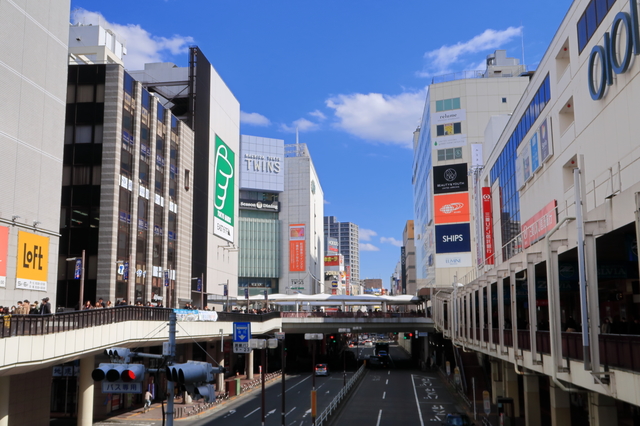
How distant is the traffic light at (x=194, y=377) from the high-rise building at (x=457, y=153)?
7324 cm

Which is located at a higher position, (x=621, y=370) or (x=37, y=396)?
(x=621, y=370)

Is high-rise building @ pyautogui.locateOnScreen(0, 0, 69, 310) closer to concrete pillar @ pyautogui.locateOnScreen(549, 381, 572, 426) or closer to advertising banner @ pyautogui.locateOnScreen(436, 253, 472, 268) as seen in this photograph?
concrete pillar @ pyautogui.locateOnScreen(549, 381, 572, 426)

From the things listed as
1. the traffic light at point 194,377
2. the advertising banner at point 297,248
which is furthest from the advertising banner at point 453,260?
the traffic light at point 194,377

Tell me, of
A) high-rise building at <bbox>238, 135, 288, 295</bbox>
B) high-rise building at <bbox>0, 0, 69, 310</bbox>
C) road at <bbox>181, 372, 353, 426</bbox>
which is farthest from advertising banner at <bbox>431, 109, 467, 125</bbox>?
high-rise building at <bbox>0, 0, 69, 310</bbox>

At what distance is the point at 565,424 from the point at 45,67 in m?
32.6

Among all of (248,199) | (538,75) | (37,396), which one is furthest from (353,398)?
(248,199)

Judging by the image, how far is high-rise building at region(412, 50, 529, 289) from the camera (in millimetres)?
84562

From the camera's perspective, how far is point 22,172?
3212 cm

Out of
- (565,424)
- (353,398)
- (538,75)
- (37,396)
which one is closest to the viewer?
(565,424)

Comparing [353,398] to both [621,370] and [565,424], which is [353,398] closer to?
[565,424]

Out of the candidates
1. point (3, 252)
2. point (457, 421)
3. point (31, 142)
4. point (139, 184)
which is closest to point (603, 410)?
point (457, 421)

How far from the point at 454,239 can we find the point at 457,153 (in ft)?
41.3

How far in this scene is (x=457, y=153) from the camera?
86375 millimetres

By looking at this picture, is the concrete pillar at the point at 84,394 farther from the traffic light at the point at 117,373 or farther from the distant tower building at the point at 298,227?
the distant tower building at the point at 298,227
